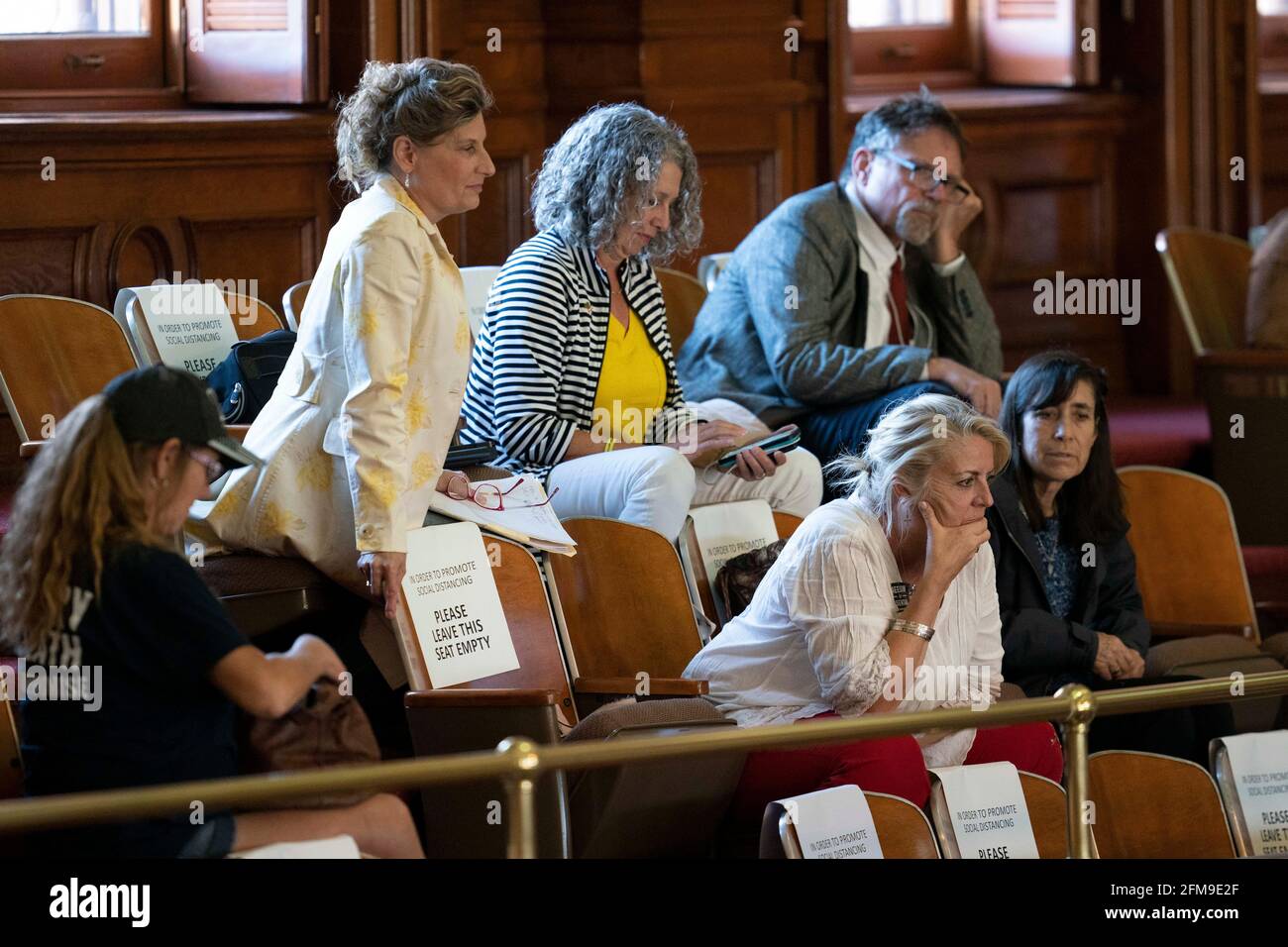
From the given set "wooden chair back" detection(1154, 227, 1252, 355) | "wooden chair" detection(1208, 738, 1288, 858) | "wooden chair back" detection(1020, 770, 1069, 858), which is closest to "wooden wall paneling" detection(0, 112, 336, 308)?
"wooden chair back" detection(1154, 227, 1252, 355)

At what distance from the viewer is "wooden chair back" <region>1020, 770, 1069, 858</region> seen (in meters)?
2.93

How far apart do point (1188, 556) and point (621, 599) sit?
61.1 inches

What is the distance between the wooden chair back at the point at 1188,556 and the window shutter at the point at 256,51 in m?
2.29

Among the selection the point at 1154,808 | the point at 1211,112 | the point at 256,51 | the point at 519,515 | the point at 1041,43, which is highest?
the point at 1041,43

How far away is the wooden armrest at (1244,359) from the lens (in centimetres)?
477

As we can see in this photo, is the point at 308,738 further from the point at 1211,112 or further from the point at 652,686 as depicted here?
the point at 1211,112

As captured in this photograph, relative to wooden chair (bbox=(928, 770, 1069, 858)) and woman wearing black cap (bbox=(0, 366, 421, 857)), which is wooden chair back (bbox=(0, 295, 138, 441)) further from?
wooden chair (bbox=(928, 770, 1069, 858))

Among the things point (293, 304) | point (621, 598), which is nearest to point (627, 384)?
point (621, 598)

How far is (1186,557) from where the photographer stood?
4.22 meters

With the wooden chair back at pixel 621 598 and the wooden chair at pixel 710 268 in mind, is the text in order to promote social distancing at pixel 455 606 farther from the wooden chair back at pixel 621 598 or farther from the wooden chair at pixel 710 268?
the wooden chair at pixel 710 268

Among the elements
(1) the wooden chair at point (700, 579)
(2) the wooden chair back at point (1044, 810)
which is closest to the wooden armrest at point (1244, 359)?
(1) the wooden chair at point (700, 579)
